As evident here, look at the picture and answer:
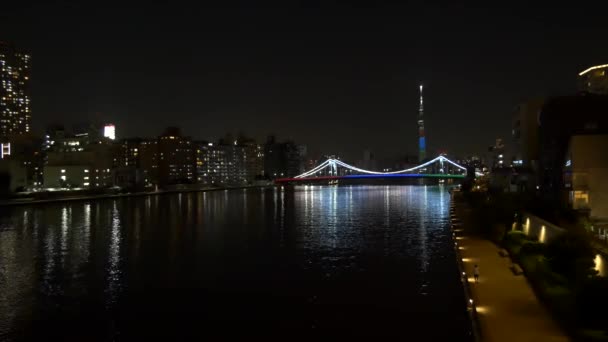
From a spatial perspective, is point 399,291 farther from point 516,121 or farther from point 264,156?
point 264,156

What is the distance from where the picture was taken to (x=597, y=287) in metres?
7.39

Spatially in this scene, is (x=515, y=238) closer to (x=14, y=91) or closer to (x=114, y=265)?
(x=114, y=265)

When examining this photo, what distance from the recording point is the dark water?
10227mm

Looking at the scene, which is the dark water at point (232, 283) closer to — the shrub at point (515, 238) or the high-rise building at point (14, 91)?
the shrub at point (515, 238)

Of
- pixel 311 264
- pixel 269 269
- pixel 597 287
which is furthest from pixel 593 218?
pixel 597 287

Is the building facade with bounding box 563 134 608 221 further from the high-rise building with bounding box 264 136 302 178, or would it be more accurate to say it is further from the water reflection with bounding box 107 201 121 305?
the high-rise building with bounding box 264 136 302 178

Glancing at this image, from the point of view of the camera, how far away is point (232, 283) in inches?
543

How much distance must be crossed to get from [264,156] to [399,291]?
107m

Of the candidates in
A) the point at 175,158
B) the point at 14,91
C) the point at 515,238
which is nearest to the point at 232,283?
the point at 515,238

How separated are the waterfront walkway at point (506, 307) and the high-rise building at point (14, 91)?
292 ft

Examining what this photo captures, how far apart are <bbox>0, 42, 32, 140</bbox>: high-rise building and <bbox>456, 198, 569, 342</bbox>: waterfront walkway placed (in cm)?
8893

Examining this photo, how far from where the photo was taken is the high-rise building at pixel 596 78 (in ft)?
113

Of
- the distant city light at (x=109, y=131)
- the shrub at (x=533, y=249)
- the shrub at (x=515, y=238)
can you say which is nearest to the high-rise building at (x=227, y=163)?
the distant city light at (x=109, y=131)

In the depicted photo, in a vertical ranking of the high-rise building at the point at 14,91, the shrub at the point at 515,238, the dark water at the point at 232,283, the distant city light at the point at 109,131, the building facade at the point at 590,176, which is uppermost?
the high-rise building at the point at 14,91
